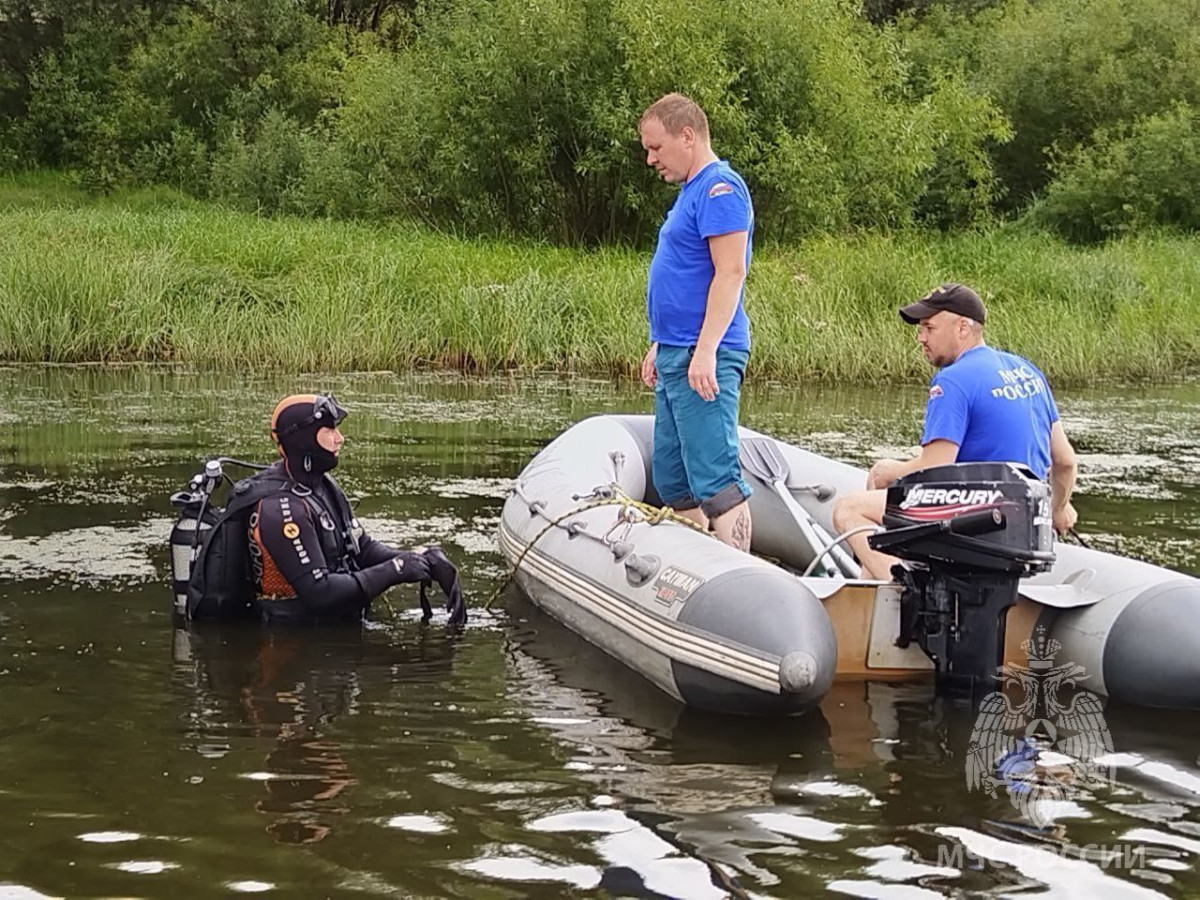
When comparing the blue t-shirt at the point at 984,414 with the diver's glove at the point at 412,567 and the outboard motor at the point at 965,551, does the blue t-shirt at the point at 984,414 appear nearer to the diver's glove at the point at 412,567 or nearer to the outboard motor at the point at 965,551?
the outboard motor at the point at 965,551

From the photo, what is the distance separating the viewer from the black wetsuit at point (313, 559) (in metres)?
5.16

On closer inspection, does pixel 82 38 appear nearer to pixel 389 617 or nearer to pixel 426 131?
pixel 426 131

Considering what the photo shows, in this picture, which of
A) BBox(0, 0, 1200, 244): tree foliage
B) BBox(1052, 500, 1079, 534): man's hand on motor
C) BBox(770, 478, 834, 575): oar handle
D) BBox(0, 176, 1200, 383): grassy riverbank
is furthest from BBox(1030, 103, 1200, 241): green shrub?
BBox(1052, 500, 1079, 534): man's hand on motor

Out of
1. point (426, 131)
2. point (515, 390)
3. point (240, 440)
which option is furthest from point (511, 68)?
point (240, 440)

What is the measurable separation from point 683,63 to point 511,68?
206cm

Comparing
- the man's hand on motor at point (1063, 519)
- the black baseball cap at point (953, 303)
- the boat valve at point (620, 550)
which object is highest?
the black baseball cap at point (953, 303)

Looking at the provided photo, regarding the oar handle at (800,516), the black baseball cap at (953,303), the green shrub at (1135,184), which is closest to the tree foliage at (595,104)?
the green shrub at (1135,184)

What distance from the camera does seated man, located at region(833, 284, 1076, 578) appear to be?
466 centimetres

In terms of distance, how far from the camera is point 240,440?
9141 mm

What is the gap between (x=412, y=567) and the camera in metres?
5.27

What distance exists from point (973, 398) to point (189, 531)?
2.44 meters

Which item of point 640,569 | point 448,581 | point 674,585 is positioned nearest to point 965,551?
point 674,585

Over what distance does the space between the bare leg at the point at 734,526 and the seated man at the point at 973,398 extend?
0.44m

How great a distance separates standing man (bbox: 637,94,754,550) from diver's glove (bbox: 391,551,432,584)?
33.9 inches
